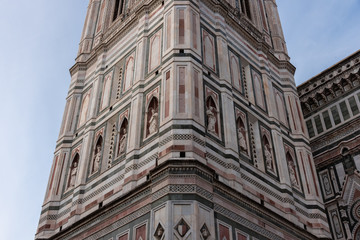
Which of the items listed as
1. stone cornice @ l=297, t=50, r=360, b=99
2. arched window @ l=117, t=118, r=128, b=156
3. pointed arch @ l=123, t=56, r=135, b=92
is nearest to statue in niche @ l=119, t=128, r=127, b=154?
arched window @ l=117, t=118, r=128, b=156

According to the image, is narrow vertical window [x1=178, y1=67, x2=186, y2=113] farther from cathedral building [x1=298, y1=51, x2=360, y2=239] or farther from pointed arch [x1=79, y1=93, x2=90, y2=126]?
cathedral building [x1=298, y1=51, x2=360, y2=239]

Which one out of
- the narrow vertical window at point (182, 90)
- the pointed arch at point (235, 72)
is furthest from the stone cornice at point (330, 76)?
the narrow vertical window at point (182, 90)

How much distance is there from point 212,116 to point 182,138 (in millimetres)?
1258

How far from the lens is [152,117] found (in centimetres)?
898

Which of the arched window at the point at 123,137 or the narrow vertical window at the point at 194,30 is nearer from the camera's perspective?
the arched window at the point at 123,137

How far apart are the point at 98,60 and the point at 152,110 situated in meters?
4.01

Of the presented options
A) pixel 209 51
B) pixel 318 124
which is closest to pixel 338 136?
pixel 318 124

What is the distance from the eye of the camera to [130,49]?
11.4 m

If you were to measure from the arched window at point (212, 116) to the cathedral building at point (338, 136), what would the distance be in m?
5.04

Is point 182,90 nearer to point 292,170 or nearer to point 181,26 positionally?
point 181,26

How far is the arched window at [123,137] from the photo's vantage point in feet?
30.9

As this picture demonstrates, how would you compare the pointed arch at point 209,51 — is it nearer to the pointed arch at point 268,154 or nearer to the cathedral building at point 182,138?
the cathedral building at point 182,138

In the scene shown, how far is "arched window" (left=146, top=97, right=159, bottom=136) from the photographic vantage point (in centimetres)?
874

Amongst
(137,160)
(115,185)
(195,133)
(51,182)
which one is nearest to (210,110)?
(195,133)
